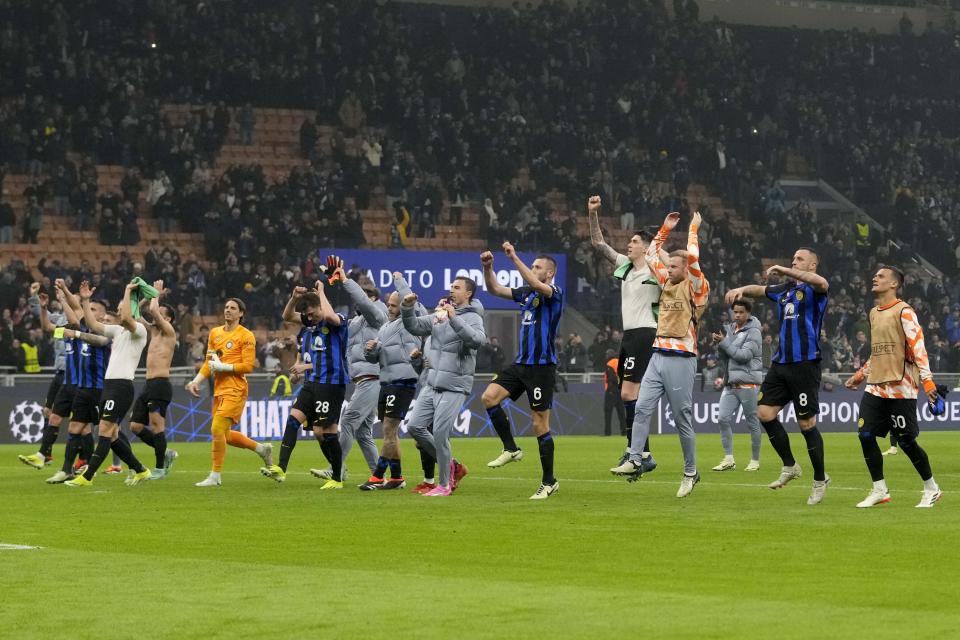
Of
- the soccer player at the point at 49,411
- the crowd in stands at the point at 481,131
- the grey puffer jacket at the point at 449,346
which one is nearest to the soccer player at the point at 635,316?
the grey puffer jacket at the point at 449,346

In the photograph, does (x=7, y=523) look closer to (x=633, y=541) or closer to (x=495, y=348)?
(x=633, y=541)

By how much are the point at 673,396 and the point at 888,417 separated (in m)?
2.32

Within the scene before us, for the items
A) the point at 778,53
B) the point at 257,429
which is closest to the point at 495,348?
the point at 257,429

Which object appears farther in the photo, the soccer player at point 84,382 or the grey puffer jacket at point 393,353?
the soccer player at point 84,382

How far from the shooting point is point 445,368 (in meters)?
16.4

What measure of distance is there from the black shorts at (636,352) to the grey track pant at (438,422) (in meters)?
2.67

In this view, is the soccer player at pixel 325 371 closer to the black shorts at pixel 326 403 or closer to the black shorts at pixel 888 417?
the black shorts at pixel 326 403

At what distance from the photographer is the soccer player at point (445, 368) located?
1619cm

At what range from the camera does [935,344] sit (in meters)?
42.8

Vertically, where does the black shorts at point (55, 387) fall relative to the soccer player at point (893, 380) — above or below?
below

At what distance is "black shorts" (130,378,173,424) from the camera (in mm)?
19453

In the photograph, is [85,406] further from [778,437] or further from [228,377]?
[778,437]

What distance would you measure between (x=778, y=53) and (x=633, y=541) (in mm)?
44576

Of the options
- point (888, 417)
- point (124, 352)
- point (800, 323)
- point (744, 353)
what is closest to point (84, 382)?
point (124, 352)
